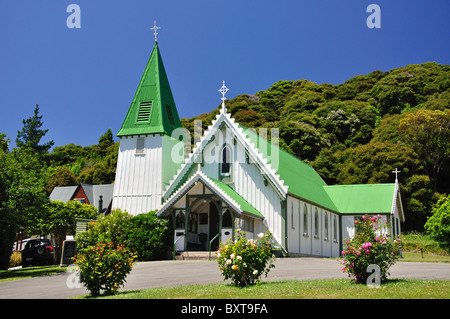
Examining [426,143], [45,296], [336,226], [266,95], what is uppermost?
[266,95]

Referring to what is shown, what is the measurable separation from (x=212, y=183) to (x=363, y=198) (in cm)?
1795

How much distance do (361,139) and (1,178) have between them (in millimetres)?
55558

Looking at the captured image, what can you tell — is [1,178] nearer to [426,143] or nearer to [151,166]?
[151,166]

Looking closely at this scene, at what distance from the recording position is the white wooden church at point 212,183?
28047 millimetres

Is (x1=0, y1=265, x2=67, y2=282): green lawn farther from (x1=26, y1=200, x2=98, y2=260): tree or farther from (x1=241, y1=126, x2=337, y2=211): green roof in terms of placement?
(x1=241, y1=126, x2=337, y2=211): green roof

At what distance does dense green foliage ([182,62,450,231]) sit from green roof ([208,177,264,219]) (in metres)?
25.9

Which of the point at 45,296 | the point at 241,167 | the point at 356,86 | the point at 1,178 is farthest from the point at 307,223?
the point at 356,86

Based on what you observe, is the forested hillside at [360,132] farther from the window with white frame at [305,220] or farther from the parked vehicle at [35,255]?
the window with white frame at [305,220]

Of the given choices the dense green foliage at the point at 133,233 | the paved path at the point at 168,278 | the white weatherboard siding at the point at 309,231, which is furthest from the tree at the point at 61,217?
the paved path at the point at 168,278

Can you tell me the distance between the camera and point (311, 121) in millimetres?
69375

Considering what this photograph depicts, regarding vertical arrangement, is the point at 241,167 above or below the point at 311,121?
below

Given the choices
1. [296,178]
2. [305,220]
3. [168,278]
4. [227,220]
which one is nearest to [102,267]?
[168,278]

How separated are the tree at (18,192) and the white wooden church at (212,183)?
23.0ft
